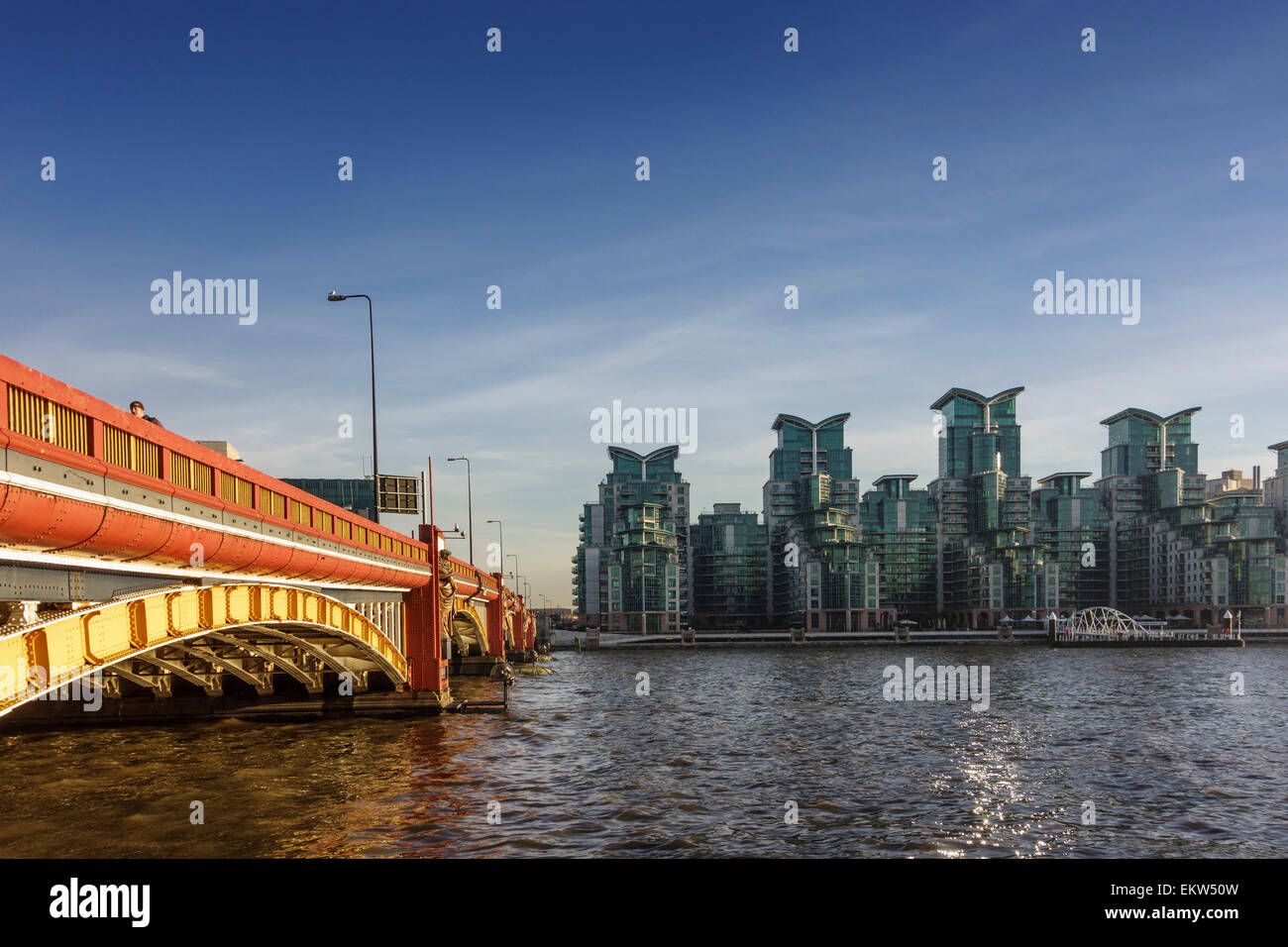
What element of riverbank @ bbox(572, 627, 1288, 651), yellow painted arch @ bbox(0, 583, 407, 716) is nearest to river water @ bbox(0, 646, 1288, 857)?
yellow painted arch @ bbox(0, 583, 407, 716)

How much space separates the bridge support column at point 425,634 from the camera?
47.2 metres

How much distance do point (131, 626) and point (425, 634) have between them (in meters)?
29.1

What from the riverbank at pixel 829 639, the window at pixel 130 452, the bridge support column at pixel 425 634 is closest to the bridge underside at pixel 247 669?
the bridge support column at pixel 425 634

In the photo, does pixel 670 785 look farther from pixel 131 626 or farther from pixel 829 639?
pixel 829 639

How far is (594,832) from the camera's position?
24.9 m

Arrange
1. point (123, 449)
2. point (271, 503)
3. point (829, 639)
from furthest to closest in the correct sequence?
point (829, 639), point (271, 503), point (123, 449)

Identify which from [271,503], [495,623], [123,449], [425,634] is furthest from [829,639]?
[123,449]

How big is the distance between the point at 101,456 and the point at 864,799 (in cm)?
2356

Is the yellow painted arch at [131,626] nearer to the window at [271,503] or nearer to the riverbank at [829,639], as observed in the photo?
the window at [271,503]

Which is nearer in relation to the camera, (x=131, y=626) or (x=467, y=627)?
(x=131, y=626)

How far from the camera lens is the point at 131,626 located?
18953 millimetres

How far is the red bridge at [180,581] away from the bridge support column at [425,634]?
7 cm
